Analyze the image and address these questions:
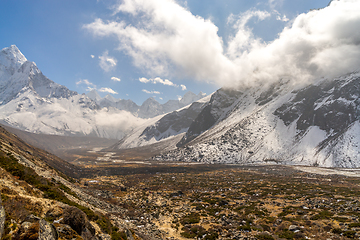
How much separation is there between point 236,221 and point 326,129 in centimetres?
16022

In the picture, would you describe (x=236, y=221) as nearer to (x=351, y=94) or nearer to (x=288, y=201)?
(x=288, y=201)

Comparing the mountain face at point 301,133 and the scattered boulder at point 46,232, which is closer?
the scattered boulder at point 46,232

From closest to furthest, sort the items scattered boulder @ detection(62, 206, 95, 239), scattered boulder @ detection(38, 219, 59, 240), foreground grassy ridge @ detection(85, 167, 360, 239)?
scattered boulder @ detection(38, 219, 59, 240), scattered boulder @ detection(62, 206, 95, 239), foreground grassy ridge @ detection(85, 167, 360, 239)

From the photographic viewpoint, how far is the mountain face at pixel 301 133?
390 feet

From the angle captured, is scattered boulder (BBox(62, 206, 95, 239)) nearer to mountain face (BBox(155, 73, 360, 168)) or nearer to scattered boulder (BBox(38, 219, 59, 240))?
scattered boulder (BBox(38, 219, 59, 240))

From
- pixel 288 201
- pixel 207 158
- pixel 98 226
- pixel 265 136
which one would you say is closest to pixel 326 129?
pixel 265 136

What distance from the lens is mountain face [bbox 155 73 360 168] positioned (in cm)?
11881

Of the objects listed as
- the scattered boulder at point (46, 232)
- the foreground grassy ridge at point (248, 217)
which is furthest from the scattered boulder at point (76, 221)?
the foreground grassy ridge at point (248, 217)

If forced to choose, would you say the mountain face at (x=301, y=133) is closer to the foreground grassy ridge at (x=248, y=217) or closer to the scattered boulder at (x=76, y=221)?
the foreground grassy ridge at (x=248, y=217)

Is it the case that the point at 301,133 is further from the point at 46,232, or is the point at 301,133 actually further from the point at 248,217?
the point at 46,232

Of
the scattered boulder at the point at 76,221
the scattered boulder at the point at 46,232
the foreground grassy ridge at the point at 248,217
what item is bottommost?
the foreground grassy ridge at the point at 248,217

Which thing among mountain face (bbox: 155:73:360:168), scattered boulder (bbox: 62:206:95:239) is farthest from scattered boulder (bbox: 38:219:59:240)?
mountain face (bbox: 155:73:360:168)

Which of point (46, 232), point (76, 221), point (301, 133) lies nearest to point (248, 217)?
point (76, 221)

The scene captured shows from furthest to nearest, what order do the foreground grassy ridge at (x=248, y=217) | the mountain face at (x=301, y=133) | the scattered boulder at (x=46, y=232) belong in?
the mountain face at (x=301, y=133) → the foreground grassy ridge at (x=248, y=217) → the scattered boulder at (x=46, y=232)
